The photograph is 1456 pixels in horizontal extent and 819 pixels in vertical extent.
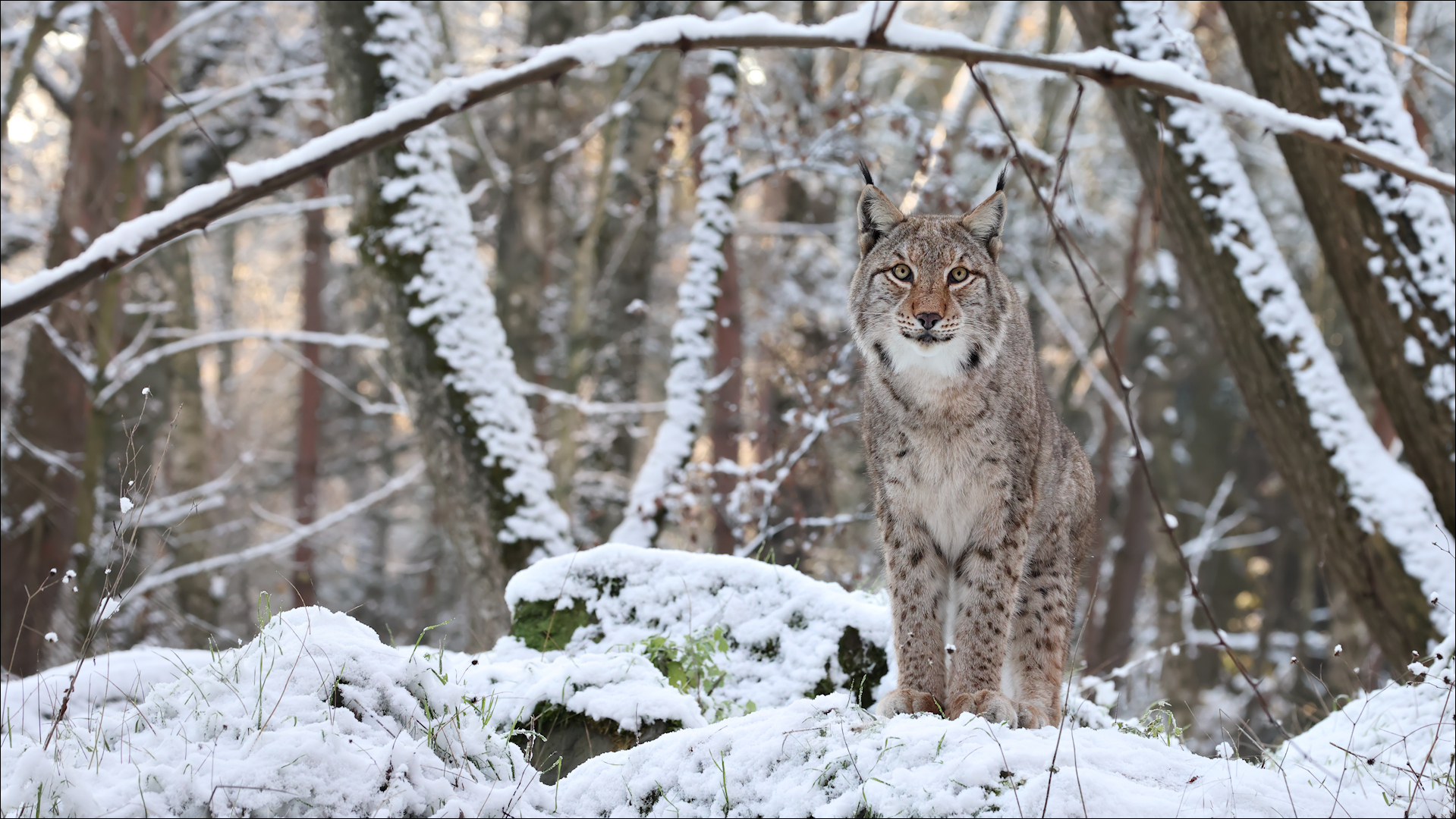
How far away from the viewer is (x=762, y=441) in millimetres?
8445

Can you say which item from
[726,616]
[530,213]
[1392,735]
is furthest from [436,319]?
[530,213]

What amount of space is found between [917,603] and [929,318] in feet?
3.06

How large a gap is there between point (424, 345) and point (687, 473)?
2065 millimetres

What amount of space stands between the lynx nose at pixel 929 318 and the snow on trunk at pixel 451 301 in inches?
127

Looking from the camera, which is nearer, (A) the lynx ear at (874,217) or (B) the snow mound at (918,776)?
(B) the snow mound at (918,776)

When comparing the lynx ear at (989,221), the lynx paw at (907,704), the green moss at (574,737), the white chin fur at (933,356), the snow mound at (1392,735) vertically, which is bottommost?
the snow mound at (1392,735)

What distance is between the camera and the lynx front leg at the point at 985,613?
3.31m

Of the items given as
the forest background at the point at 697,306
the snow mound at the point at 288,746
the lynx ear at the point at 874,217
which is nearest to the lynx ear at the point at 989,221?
the lynx ear at the point at 874,217

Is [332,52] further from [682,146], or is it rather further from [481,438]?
[682,146]

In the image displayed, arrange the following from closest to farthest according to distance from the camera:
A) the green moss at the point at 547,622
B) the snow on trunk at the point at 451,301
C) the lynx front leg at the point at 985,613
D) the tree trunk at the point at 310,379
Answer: the lynx front leg at the point at 985,613
the green moss at the point at 547,622
the snow on trunk at the point at 451,301
the tree trunk at the point at 310,379

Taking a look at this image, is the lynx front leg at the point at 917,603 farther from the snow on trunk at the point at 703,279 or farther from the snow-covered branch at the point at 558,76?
the snow on trunk at the point at 703,279

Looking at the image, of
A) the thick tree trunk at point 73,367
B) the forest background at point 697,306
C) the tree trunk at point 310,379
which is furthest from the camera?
the tree trunk at point 310,379

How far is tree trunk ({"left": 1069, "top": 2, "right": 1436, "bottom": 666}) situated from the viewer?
5191 millimetres

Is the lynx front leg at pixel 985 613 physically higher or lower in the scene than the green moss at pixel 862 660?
higher
